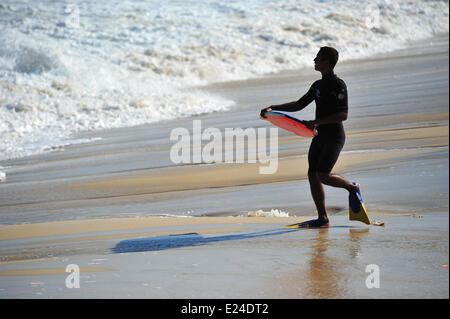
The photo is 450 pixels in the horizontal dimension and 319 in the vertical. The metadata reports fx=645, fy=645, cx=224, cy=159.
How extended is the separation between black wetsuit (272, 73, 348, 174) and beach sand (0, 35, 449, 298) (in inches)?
23.3

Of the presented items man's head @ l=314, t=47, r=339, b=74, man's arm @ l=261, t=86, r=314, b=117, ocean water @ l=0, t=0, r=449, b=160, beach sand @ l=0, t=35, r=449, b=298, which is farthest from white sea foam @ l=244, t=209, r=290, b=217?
ocean water @ l=0, t=0, r=449, b=160

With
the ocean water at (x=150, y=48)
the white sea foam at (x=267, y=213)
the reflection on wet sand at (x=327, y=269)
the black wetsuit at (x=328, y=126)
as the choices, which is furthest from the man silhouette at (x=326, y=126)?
the ocean water at (x=150, y=48)

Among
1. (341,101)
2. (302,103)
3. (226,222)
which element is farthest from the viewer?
(226,222)

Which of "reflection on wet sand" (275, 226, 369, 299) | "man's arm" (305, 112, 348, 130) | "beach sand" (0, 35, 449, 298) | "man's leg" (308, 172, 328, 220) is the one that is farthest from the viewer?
"man's leg" (308, 172, 328, 220)

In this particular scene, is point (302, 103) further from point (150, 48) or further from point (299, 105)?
point (150, 48)

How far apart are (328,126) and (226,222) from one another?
1.41 meters

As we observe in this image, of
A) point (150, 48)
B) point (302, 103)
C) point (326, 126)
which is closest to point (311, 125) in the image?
point (326, 126)

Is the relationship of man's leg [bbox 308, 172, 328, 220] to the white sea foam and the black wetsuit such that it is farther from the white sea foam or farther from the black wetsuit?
the white sea foam

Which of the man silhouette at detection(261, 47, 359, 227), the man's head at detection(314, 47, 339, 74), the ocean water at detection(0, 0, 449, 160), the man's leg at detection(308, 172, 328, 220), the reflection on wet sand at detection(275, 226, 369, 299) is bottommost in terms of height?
the reflection on wet sand at detection(275, 226, 369, 299)

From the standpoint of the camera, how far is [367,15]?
146 ft

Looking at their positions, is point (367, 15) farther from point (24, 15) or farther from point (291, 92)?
point (291, 92)

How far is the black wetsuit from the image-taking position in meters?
5.46

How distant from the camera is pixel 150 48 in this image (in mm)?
32938

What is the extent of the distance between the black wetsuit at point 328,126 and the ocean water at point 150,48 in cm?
833
